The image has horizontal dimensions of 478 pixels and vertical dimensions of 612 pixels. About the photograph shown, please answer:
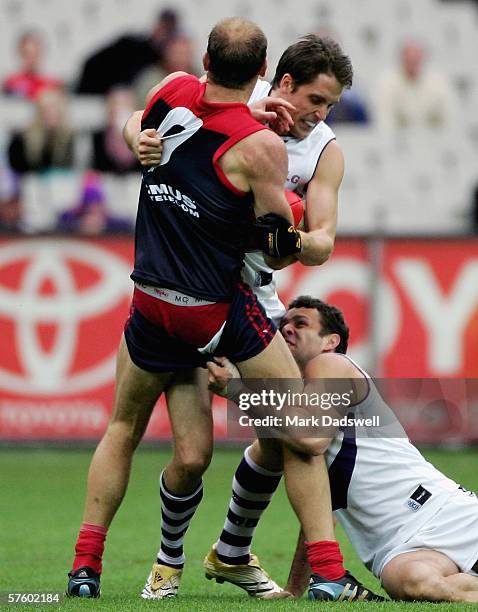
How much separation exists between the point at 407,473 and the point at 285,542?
91.6 inches

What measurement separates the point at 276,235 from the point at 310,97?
80cm

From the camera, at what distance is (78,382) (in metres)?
12.2

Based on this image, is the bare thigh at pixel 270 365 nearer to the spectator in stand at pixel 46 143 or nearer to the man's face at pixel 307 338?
the man's face at pixel 307 338

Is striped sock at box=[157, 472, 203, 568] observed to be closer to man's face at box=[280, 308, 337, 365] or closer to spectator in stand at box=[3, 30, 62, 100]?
man's face at box=[280, 308, 337, 365]

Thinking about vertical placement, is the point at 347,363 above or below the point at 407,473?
above

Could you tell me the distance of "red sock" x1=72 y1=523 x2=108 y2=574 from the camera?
593 cm

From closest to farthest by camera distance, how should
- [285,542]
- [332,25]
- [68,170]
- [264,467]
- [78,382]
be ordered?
[264,467], [285,542], [78,382], [68,170], [332,25]

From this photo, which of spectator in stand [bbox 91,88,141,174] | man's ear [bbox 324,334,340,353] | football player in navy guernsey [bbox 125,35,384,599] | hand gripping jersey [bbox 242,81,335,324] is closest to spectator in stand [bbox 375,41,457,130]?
spectator in stand [bbox 91,88,141,174]

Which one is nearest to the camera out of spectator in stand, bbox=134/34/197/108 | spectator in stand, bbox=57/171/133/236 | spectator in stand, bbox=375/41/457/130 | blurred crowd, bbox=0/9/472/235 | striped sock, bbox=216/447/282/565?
striped sock, bbox=216/447/282/565

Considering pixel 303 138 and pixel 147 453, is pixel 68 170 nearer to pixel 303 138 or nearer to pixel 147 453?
pixel 147 453

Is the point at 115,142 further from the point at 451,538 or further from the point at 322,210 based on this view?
the point at 451,538

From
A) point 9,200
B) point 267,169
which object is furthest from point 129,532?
point 9,200

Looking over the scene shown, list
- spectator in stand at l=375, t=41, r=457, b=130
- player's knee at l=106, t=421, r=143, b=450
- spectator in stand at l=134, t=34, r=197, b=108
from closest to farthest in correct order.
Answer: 1. player's knee at l=106, t=421, r=143, b=450
2. spectator in stand at l=134, t=34, r=197, b=108
3. spectator in stand at l=375, t=41, r=457, b=130

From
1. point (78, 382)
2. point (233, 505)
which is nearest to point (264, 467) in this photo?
point (233, 505)
